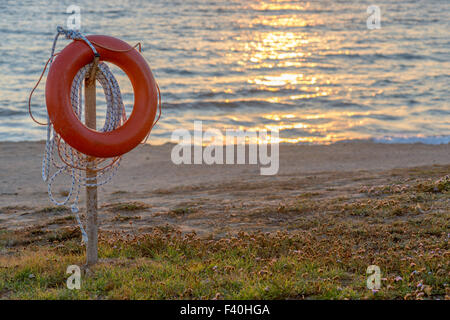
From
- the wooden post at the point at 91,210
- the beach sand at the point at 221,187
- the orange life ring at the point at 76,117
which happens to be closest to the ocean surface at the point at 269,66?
the beach sand at the point at 221,187

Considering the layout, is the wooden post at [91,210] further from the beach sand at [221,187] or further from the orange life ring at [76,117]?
the beach sand at [221,187]

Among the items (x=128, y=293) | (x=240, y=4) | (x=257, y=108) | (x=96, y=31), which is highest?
(x=240, y=4)

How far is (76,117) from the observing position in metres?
4.24

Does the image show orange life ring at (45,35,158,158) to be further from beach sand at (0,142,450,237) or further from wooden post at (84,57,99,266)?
beach sand at (0,142,450,237)

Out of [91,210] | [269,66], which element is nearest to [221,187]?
[91,210]

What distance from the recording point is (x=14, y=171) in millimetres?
9664

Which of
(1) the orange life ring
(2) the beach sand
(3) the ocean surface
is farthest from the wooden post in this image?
(3) the ocean surface

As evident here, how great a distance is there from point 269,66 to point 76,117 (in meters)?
17.5

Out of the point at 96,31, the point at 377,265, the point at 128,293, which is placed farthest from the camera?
the point at 96,31

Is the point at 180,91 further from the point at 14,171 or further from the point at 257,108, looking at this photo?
the point at 14,171

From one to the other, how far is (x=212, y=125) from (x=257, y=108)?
7.73ft

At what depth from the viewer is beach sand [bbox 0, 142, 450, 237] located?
20.7ft

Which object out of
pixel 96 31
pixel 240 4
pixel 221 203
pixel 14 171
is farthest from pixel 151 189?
pixel 240 4

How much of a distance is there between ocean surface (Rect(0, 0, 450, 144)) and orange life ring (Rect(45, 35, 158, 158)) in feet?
26.9
